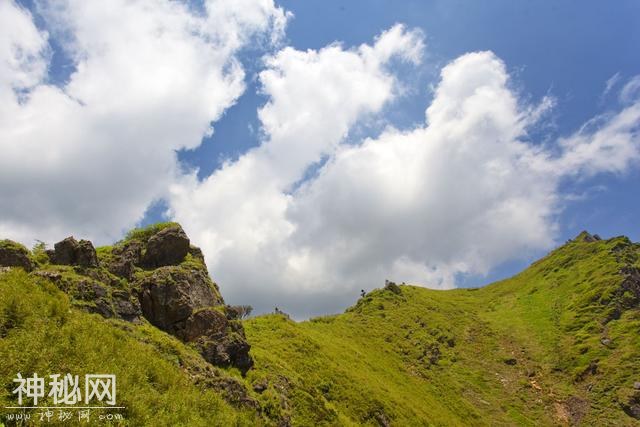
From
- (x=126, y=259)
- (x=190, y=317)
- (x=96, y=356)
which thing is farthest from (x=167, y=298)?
(x=96, y=356)

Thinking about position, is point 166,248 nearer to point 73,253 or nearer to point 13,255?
point 73,253

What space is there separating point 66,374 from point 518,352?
97956mm

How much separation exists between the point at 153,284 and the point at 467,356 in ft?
262

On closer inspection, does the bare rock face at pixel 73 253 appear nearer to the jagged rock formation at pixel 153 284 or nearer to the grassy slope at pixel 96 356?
the jagged rock formation at pixel 153 284

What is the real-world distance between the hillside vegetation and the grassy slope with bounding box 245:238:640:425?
1.00 feet

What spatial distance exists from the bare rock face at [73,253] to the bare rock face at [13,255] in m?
2.63

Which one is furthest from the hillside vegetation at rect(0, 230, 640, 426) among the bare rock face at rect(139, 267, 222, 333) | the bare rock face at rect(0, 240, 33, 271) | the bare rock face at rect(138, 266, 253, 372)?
the bare rock face at rect(139, 267, 222, 333)

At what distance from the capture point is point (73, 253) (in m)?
27.2

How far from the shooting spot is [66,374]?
16.6 meters

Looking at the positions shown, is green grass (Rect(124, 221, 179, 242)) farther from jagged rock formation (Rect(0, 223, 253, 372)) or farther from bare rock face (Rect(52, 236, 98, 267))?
bare rock face (Rect(52, 236, 98, 267))

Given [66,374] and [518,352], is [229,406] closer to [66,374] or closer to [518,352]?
[66,374]

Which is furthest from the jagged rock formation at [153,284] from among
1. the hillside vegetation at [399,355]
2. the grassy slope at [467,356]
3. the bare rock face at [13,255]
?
the grassy slope at [467,356]

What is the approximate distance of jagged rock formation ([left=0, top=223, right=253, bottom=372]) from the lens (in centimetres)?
2492

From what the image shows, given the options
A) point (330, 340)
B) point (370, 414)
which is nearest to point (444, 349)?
point (330, 340)
